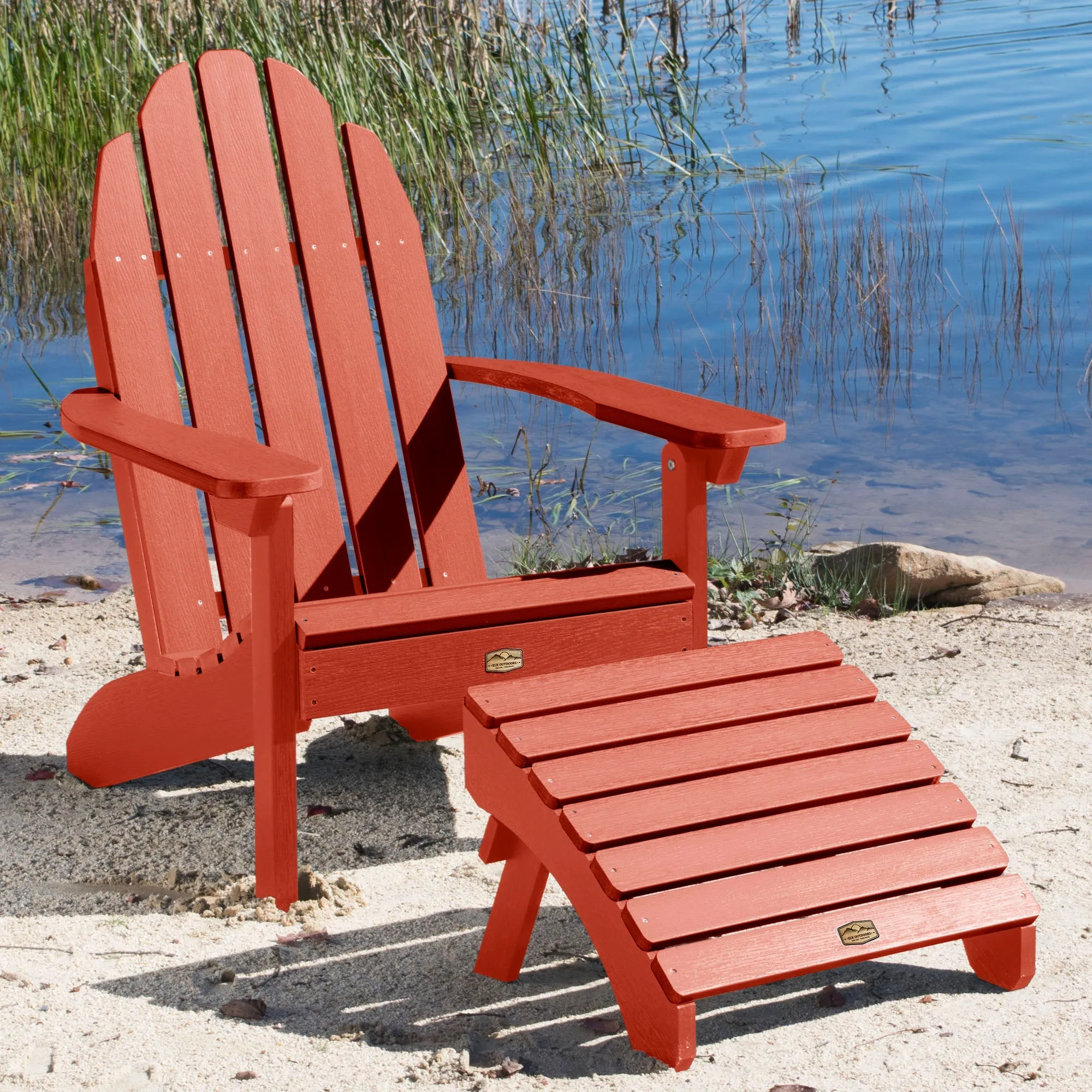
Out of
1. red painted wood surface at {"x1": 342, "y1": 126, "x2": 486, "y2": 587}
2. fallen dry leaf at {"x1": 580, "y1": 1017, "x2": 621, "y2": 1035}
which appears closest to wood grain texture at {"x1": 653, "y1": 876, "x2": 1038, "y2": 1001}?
fallen dry leaf at {"x1": 580, "y1": 1017, "x2": 621, "y2": 1035}

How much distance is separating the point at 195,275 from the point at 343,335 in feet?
1.15

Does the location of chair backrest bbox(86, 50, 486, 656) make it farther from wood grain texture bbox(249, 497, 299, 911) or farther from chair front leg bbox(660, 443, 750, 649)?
chair front leg bbox(660, 443, 750, 649)

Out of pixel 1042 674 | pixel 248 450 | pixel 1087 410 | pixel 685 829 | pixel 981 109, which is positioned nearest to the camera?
pixel 685 829

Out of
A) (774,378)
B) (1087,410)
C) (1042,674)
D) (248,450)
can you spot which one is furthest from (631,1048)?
(1087,410)

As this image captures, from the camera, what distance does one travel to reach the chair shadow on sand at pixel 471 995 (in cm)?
205

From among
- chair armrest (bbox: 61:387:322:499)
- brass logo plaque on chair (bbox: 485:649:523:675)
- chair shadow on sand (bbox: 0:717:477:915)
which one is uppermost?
chair armrest (bbox: 61:387:322:499)

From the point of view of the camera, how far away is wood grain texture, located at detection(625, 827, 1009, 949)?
183 cm

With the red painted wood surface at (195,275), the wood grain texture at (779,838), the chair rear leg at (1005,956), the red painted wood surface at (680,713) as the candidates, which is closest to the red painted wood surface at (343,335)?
the red painted wood surface at (195,275)

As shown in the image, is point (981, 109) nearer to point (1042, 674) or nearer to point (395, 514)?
point (1042, 674)

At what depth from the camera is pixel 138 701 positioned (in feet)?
9.25

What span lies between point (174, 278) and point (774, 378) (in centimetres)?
346

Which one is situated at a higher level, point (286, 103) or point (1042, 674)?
point (286, 103)

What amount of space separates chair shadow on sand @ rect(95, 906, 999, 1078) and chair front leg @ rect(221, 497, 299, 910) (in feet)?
0.64

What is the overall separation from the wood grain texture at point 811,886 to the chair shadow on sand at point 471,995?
29cm
